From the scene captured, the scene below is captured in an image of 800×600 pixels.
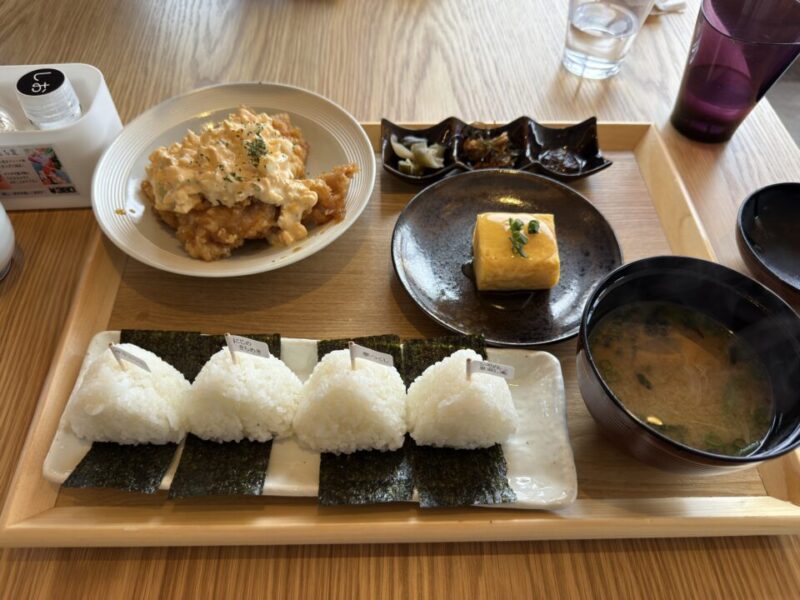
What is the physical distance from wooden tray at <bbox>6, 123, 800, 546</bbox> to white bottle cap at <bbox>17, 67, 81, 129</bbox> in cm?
37

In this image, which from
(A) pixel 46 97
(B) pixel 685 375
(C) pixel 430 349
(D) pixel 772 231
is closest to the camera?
(B) pixel 685 375

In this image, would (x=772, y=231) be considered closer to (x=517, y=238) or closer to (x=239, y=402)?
(x=517, y=238)

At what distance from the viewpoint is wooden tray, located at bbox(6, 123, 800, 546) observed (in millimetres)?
1106

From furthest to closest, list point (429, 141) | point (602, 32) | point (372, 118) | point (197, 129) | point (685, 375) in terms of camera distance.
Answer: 1. point (602, 32)
2. point (372, 118)
3. point (429, 141)
4. point (197, 129)
5. point (685, 375)

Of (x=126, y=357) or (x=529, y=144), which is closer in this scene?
(x=126, y=357)

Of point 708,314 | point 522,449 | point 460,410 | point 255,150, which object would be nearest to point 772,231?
point 708,314

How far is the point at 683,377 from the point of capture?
1248 mm

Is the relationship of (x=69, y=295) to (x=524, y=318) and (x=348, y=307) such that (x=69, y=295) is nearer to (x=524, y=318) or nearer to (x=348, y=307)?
(x=348, y=307)

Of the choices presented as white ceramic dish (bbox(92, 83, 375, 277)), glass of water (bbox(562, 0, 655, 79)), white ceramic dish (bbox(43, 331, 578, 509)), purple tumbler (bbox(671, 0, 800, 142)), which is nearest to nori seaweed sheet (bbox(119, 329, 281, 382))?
white ceramic dish (bbox(43, 331, 578, 509))

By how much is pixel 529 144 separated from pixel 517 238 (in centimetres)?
56

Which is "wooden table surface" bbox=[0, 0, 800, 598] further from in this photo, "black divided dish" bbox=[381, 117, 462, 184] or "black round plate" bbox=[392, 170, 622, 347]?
"black round plate" bbox=[392, 170, 622, 347]

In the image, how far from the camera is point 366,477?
115 centimetres

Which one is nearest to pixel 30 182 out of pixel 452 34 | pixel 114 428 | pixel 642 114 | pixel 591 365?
pixel 114 428

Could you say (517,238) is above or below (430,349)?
above
